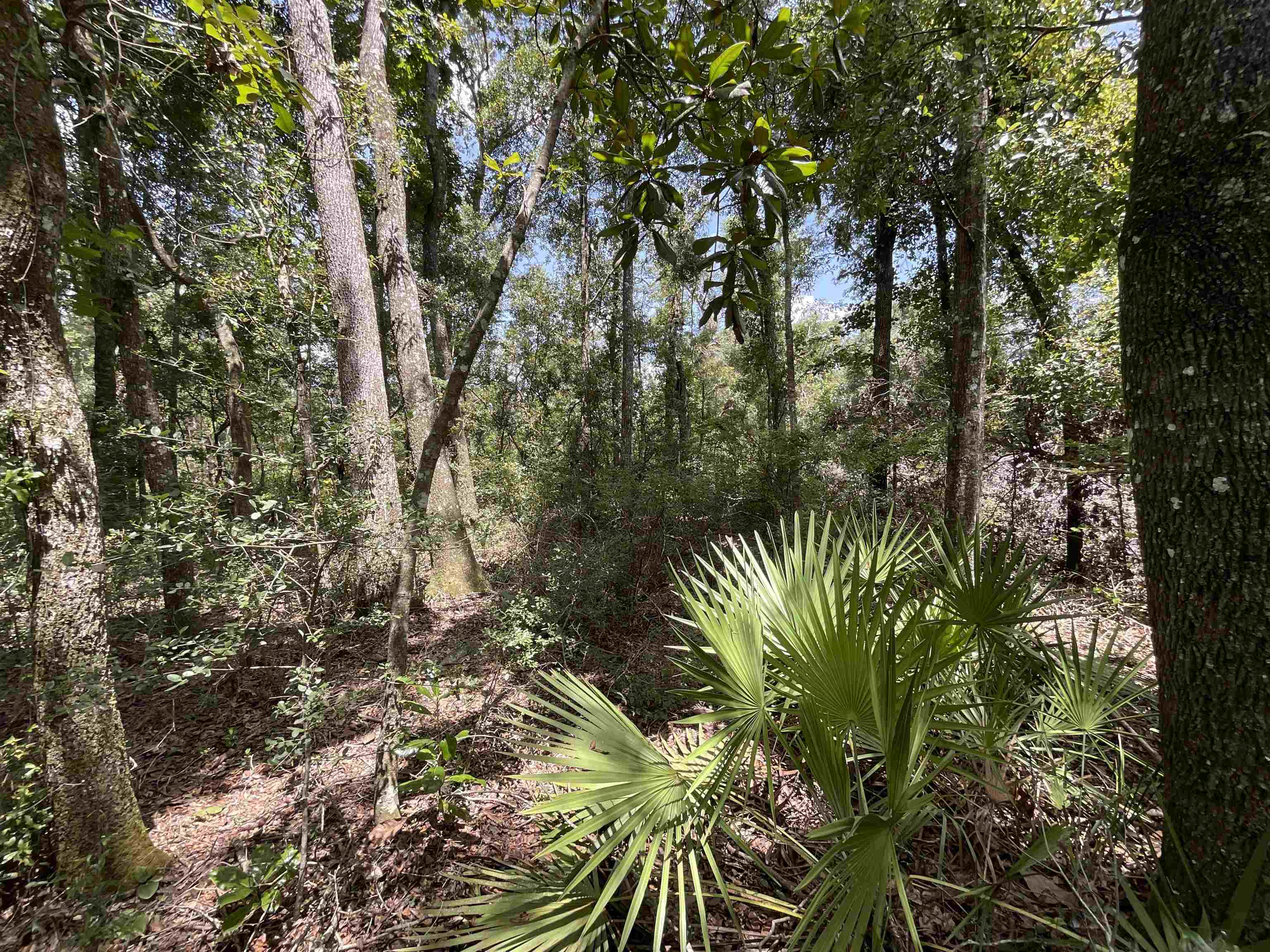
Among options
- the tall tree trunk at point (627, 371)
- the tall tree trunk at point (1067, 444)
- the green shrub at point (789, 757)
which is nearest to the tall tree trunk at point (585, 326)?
the tall tree trunk at point (627, 371)

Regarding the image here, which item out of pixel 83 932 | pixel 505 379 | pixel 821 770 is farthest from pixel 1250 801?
pixel 505 379

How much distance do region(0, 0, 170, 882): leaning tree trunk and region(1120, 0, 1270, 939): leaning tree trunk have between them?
3.73m

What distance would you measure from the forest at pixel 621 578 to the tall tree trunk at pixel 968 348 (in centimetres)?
5

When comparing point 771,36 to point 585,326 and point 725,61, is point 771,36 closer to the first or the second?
point 725,61

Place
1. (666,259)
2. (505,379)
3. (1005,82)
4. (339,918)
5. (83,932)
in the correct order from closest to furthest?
(666,259)
(83,932)
(339,918)
(1005,82)
(505,379)

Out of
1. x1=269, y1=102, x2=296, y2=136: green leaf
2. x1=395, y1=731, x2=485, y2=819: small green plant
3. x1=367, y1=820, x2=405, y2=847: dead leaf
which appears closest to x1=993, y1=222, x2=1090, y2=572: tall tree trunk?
x1=395, y1=731, x2=485, y2=819: small green plant

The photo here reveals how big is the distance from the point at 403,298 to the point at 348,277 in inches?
31.5

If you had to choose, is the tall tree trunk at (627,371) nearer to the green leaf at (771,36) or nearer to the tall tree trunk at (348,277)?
the tall tree trunk at (348,277)

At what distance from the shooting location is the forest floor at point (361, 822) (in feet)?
5.53

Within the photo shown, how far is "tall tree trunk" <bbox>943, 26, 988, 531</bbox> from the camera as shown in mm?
4473

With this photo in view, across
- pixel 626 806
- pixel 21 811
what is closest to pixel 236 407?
pixel 21 811

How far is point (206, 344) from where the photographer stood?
6.80m

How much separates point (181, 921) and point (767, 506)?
244 inches

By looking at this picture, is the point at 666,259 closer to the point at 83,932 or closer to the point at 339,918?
the point at 339,918
